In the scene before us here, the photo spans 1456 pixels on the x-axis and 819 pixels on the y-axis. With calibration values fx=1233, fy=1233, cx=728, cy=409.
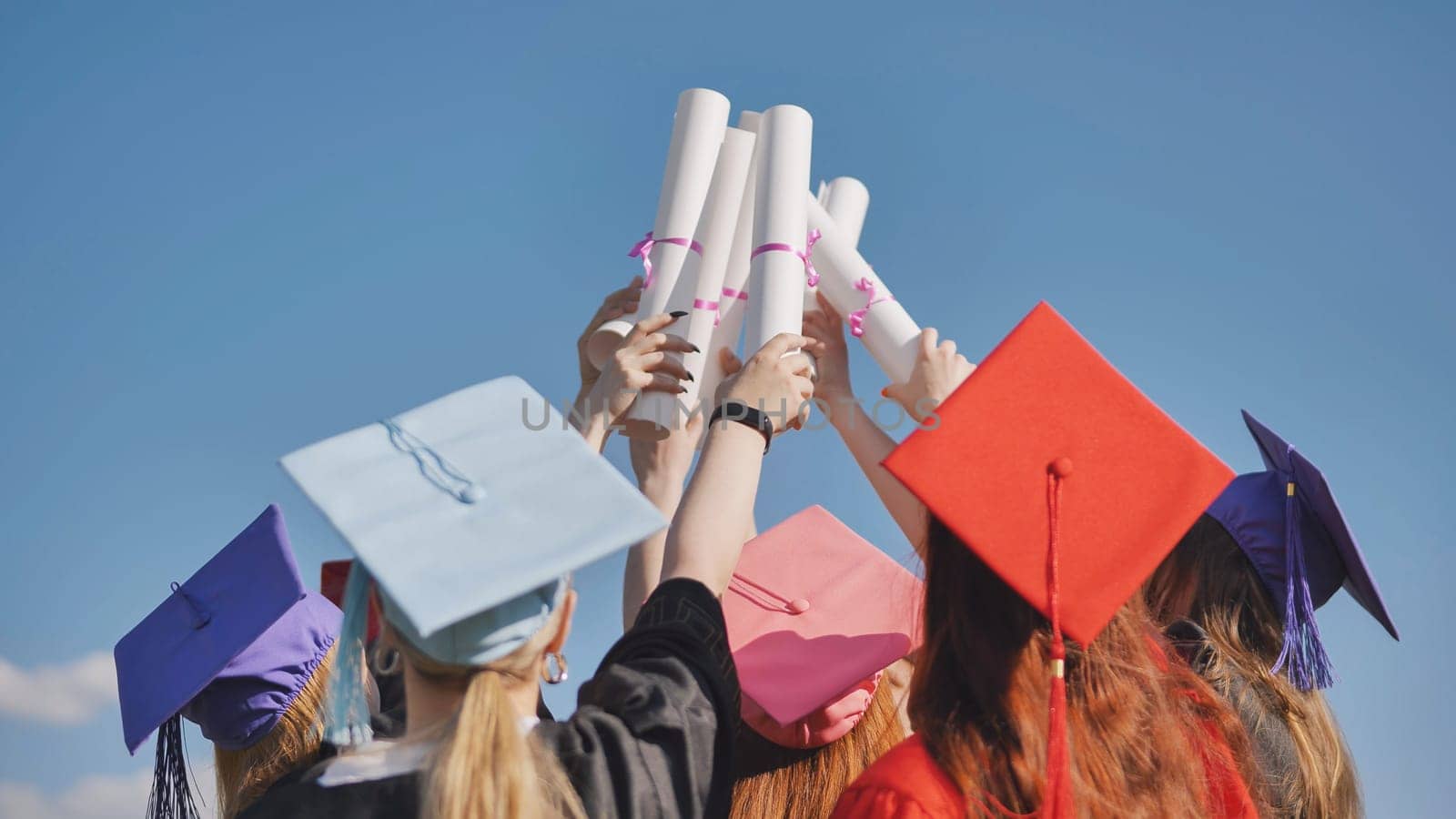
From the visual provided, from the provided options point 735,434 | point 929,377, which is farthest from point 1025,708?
point 929,377

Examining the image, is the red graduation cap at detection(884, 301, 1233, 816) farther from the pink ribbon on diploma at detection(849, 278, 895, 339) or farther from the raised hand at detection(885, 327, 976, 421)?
the pink ribbon on diploma at detection(849, 278, 895, 339)

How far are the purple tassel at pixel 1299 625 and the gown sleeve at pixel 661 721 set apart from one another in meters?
1.70

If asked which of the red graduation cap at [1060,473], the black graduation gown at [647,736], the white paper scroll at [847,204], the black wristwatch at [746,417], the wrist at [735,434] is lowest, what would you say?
the black graduation gown at [647,736]

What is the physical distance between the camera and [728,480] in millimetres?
2316

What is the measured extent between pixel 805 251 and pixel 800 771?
54.2 inches

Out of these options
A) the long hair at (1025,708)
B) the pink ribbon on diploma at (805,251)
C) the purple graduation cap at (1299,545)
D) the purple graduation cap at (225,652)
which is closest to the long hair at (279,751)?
the purple graduation cap at (225,652)

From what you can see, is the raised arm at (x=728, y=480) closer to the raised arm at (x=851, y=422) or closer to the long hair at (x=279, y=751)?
the raised arm at (x=851, y=422)

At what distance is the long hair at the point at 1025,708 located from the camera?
6.38 feet

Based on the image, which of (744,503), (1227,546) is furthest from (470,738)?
(1227,546)

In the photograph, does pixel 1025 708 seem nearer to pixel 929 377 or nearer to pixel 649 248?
pixel 929 377

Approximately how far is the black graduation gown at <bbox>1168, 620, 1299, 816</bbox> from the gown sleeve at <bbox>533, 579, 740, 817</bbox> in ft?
3.99

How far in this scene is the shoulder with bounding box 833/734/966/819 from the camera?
1.86m

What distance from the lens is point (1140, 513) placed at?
6.86 ft

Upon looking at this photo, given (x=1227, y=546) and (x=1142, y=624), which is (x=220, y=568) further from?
(x=1227, y=546)
